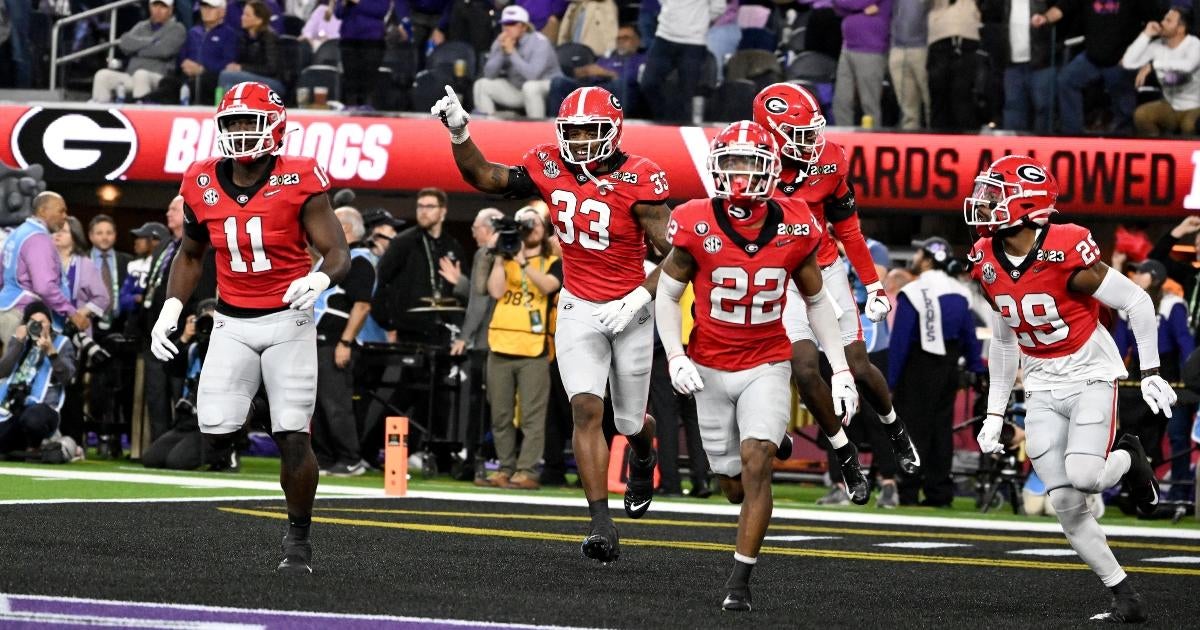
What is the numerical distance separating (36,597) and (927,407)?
26.6ft

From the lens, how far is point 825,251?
9.71 m

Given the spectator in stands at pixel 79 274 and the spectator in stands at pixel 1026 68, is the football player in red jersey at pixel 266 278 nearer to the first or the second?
the spectator in stands at pixel 79 274

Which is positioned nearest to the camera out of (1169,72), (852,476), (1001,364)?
(1001,364)

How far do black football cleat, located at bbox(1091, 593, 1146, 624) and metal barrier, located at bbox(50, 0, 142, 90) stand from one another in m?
14.0

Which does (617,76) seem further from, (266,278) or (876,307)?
(266,278)

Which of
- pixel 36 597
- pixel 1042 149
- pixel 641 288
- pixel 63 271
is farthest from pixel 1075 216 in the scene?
pixel 36 597

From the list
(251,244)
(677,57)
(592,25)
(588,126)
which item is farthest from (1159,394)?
(592,25)

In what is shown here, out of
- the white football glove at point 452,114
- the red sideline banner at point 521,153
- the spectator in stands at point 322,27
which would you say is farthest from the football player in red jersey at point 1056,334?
the spectator in stands at point 322,27

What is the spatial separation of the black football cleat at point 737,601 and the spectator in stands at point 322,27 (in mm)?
12698

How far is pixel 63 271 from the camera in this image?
1466 centimetres

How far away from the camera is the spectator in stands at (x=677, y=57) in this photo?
695 inches

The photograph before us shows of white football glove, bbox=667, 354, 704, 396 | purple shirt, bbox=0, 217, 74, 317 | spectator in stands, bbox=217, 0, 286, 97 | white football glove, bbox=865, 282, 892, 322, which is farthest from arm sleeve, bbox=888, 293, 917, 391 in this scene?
spectator in stands, bbox=217, 0, 286, 97

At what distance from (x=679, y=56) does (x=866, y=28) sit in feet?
5.80

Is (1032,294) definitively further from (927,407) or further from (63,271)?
(63,271)
